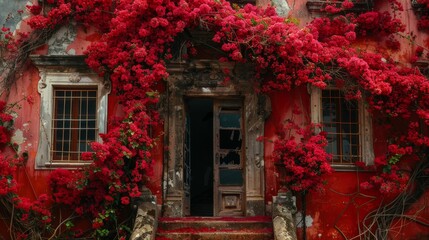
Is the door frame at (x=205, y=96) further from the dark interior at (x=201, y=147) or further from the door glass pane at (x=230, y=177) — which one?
the dark interior at (x=201, y=147)

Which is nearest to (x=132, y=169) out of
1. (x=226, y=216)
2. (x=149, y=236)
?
(x=149, y=236)

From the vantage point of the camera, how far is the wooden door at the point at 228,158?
1188cm

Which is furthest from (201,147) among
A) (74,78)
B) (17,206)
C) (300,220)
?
(17,206)

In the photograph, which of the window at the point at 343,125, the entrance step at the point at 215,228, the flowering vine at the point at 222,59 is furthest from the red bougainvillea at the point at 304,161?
the entrance step at the point at 215,228

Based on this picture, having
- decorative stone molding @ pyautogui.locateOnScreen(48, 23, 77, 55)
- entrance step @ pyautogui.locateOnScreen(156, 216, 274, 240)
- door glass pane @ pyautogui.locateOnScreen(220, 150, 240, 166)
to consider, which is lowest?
entrance step @ pyautogui.locateOnScreen(156, 216, 274, 240)

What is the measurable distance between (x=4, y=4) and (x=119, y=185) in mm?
4462

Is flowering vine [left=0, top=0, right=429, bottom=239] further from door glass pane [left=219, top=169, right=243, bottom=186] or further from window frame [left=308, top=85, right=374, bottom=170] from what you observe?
door glass pane [left=219, top=169, right=243, bottom=186]

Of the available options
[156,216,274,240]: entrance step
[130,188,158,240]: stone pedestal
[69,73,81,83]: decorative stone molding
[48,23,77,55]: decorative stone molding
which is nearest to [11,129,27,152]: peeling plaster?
[69,73,81,83]: decorative stone molding

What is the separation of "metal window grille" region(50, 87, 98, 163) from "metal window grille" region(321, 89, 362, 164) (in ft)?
14.9

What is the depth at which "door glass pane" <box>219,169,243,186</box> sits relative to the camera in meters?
12.0

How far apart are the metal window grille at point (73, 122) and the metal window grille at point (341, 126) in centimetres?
454

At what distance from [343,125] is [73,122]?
5.30 m

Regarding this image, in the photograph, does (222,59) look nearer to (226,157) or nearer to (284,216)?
(226,157)

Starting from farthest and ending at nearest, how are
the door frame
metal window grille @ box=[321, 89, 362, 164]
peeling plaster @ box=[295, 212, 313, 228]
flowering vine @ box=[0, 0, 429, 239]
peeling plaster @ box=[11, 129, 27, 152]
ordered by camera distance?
1. metal window grille @ box=[321, 89, 362, 164]
2. peeling plaster @ box=[11, 129, 27, 152]
3. the door frame
4. peeling plaster @ box=[295, 212, 313, 228]
5. flowering vine @ box=[0, 0, 429, 239]
